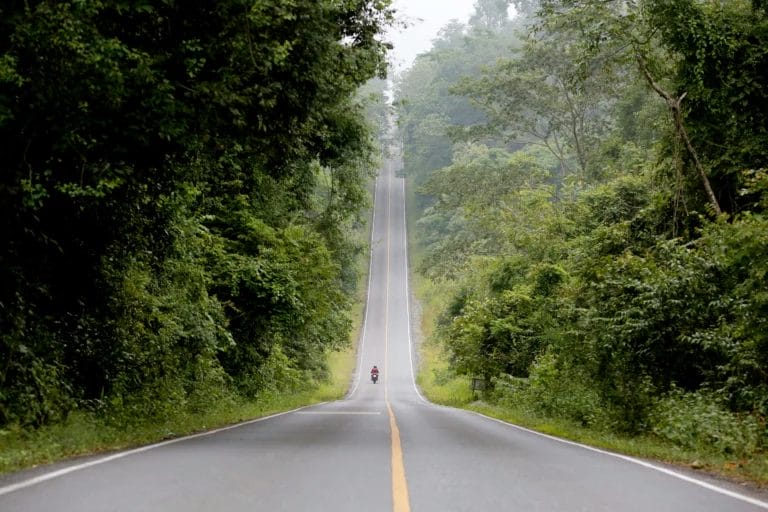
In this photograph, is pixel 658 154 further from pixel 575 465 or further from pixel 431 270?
pixel 431 270

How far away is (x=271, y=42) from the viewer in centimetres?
1112

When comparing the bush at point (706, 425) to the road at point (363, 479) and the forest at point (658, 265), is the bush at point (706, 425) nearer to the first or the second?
the forest at point (658, 265)

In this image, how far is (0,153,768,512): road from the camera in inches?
257

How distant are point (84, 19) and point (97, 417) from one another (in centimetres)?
694

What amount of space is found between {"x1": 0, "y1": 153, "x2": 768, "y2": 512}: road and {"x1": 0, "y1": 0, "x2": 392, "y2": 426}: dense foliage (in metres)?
2.99

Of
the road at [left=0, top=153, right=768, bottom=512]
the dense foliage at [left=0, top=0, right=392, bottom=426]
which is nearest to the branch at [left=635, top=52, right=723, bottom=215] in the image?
the dense foliage at [left=0, top=0, right=392, bottom=426]

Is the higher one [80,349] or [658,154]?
[658,154]

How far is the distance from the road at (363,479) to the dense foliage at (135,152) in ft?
9.81

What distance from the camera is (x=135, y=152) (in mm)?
11703

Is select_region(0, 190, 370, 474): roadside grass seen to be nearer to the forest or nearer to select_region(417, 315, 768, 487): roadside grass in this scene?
select_region(417, 315, 768, 487): roadside grass

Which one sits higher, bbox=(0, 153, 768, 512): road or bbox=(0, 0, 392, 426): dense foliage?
bbox=(0, 0, 392, 426): dense foliage

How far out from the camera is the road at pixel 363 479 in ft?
21.4

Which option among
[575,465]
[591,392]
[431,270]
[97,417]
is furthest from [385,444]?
[431,270]

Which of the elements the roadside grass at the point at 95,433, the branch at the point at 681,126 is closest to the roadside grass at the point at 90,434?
the roadside grass at the point at 95,433
